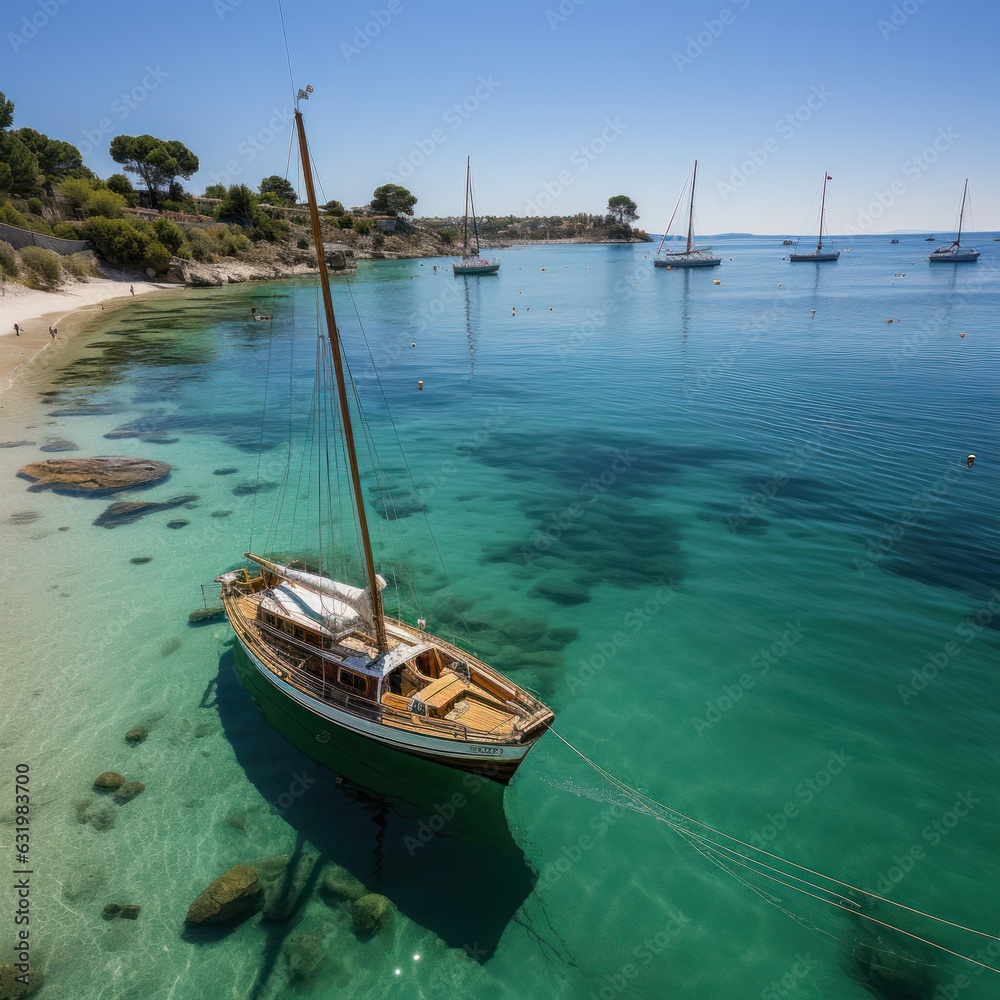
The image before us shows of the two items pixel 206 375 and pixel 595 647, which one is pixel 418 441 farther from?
pixel 206 375

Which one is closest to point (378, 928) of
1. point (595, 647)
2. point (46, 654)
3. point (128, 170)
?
point (595, 647)

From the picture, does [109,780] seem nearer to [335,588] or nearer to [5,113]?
[335,588]

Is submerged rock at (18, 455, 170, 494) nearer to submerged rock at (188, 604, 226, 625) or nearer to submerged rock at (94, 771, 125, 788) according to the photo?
submerged rock at (188, 604, 226, 625)

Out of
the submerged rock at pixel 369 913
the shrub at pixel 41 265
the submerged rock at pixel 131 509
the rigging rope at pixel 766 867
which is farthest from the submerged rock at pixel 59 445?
the shrub at pixel 41 265

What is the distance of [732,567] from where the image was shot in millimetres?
28469

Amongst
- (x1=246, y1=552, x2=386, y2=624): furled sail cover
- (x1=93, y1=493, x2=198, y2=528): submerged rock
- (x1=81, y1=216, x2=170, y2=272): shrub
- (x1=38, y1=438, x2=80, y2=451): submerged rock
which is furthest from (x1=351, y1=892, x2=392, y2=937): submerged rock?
(x1=81, y1=216, x2=170, y2=272): shrub

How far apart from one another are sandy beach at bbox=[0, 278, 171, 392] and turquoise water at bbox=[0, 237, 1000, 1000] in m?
19.6

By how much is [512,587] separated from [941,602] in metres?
18.3

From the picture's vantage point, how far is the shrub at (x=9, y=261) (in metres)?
85.2

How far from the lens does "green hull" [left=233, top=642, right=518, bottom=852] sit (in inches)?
660

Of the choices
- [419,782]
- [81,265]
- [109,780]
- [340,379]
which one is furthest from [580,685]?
[81,265]

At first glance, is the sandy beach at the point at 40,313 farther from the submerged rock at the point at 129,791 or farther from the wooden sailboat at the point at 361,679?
the submerged rock at the point at 129,791

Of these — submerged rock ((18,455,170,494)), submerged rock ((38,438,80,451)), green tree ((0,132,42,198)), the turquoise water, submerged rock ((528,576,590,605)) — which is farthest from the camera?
green tree ((0,132,42,198))

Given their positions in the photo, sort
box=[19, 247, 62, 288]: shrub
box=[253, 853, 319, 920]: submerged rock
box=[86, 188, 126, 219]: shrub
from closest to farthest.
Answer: box=[253, 853, 319, 920]: submerged rock → box=[19, 247, 62, 288]: shrub → box=[86, 188, 126, 219]: shrub
